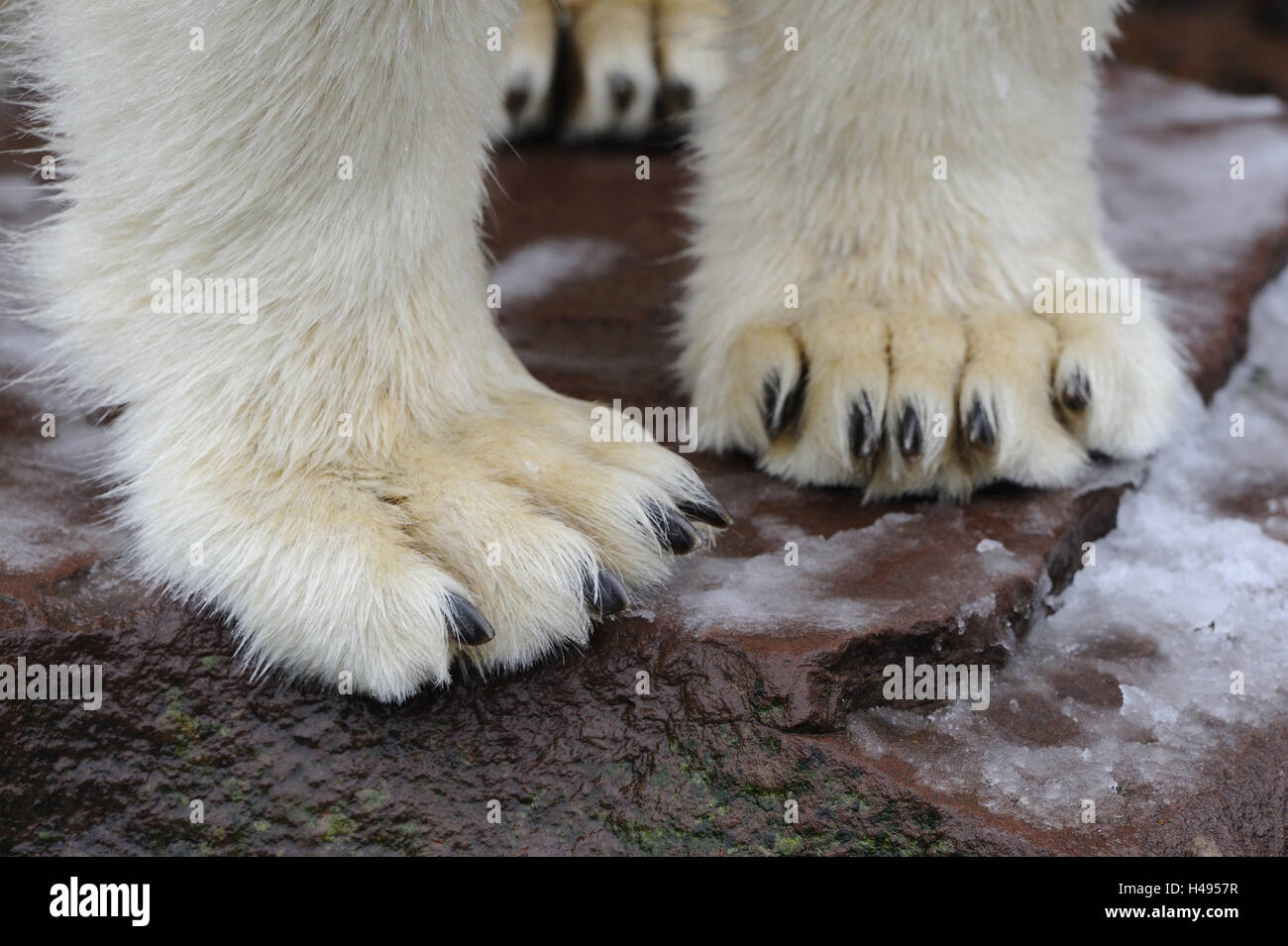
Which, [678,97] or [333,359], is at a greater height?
[678,97]

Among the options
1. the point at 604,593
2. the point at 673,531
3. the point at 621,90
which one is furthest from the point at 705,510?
the point at 621,90

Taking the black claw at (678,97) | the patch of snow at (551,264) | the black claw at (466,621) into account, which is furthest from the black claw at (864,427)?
the black claw at (678,97)

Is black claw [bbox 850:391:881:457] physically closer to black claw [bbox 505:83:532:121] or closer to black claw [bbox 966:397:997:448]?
black claw [bbox 966:397:997:448]

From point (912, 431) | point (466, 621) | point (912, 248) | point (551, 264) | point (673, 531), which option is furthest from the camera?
point (551, 264)

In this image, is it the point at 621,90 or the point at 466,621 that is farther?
the point at 621,90

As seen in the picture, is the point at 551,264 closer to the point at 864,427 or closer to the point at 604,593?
the point at 864,427

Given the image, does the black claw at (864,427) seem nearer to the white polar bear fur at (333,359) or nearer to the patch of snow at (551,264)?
the white polar bear fur at (333,359)

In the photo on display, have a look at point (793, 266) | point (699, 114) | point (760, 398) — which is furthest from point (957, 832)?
point (699, 114)

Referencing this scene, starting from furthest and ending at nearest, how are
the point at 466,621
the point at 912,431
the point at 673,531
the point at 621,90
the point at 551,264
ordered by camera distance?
the point at 621,90 → the point at 551,264 → the point at 912,431 → the point at 673,531 → the point at 466,621
